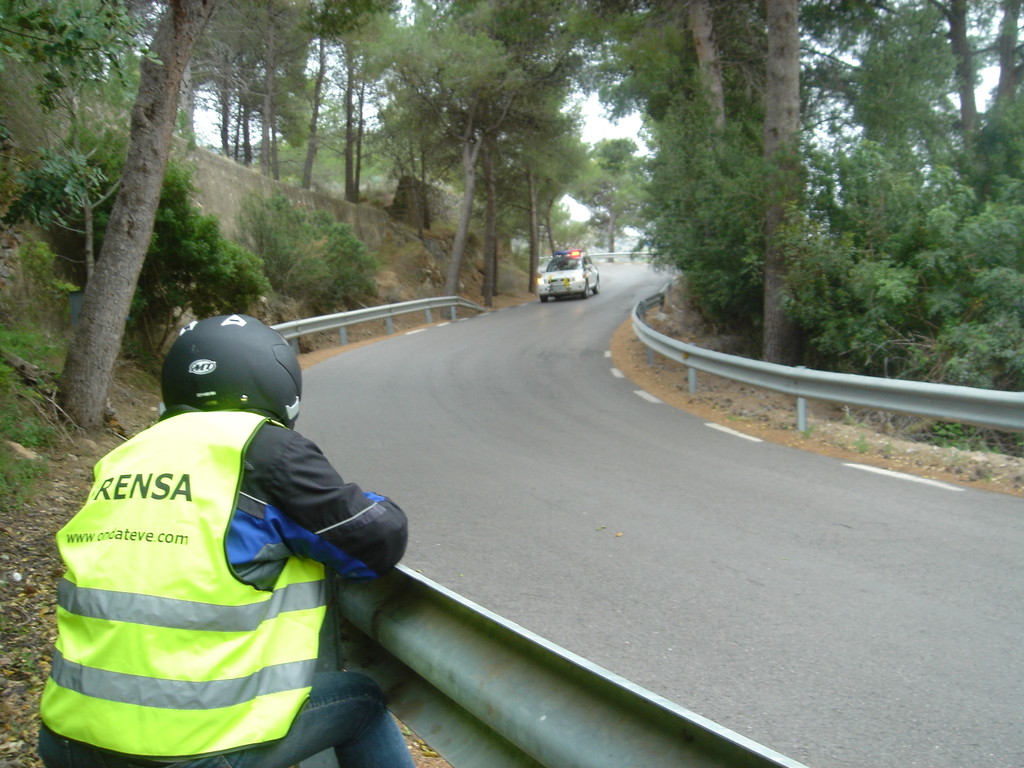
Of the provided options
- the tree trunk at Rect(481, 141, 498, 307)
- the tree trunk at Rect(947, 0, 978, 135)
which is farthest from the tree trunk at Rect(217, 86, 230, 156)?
the tree trunk at Rect(947, 0, 978, 135)

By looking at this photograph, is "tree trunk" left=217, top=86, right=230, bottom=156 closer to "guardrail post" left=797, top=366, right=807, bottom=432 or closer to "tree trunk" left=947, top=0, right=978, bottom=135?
"tree trunk" left=947, top=0, right=978, bottom=135

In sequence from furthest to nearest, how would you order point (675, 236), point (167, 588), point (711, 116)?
point (711, 116) → point (675, 236) → point (167, 588)

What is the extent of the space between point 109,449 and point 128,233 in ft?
6.41

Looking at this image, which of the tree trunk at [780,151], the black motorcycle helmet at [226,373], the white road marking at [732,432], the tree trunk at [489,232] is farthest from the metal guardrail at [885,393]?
the tree trunk at [489,232]

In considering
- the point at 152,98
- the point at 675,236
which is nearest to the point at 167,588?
the point at 152,98

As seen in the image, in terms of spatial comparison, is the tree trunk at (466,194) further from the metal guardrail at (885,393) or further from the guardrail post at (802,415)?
the guardrail post at (802,415)

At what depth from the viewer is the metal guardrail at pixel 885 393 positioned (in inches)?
302

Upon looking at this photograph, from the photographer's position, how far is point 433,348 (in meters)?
18.3

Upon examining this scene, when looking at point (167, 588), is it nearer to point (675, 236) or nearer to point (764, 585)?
point (764, 585)

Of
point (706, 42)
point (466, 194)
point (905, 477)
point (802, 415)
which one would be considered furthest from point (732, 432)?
point (466, 194)

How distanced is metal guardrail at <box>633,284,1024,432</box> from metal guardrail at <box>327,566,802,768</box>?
6916mm

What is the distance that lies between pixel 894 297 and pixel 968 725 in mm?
8543

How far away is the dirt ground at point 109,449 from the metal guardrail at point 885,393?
36 centimetres

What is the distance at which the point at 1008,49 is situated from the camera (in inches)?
828
